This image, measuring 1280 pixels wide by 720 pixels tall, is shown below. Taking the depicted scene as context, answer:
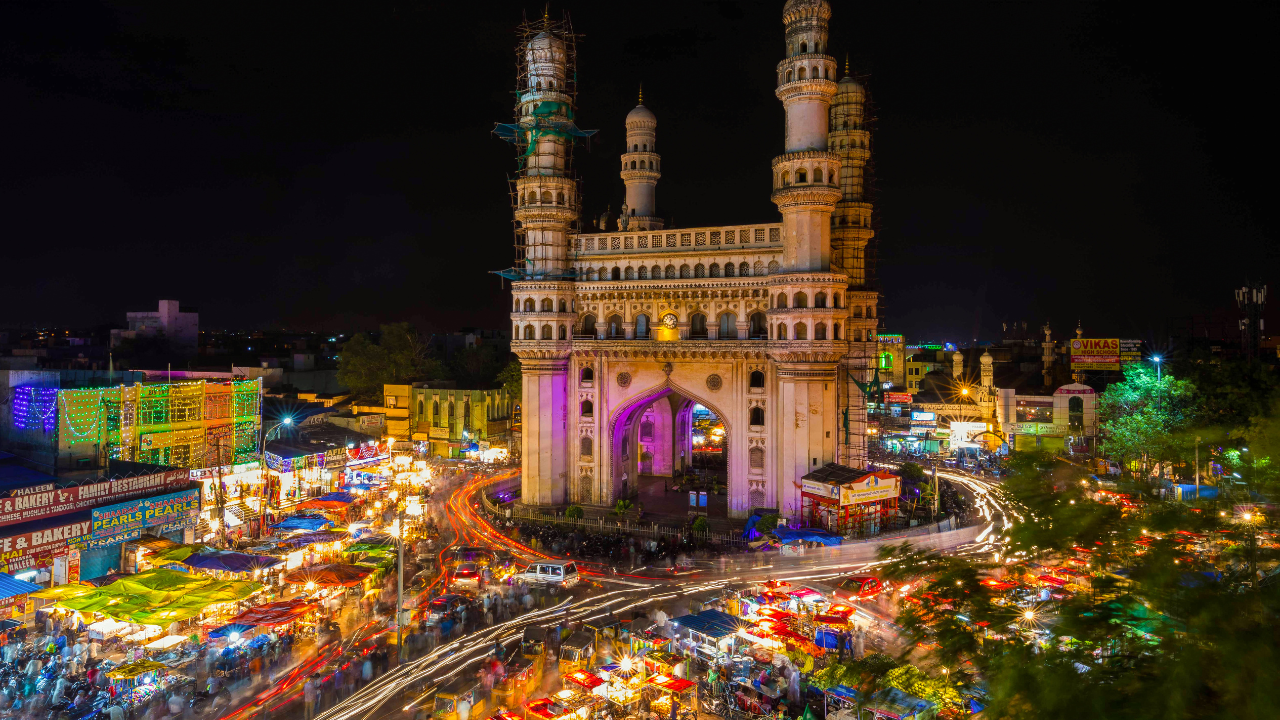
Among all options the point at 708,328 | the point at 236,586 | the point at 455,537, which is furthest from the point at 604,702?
the point at 708,328

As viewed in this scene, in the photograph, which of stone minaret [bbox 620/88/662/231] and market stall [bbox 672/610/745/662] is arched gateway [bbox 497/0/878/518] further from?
market stall [bbox 672/610/745/662]

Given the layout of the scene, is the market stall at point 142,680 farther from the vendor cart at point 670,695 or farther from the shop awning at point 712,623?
the shop awning at point 712,623

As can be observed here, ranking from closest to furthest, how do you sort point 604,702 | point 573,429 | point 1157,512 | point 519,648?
point 1157,512
point 604,702
point 519,648
point 573,429

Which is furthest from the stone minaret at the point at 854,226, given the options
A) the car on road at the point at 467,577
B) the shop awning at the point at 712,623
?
the shop awning at the point at 712,623

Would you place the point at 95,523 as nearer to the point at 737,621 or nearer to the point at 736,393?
the point at 737,621

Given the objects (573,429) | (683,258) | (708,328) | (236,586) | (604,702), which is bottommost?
(604,702)

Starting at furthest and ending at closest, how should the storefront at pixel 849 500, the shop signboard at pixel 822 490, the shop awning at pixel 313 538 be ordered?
the storefront at pixel 849 500, the shop signboard at pixel 822 490, the shop awning at pixel 313 538
